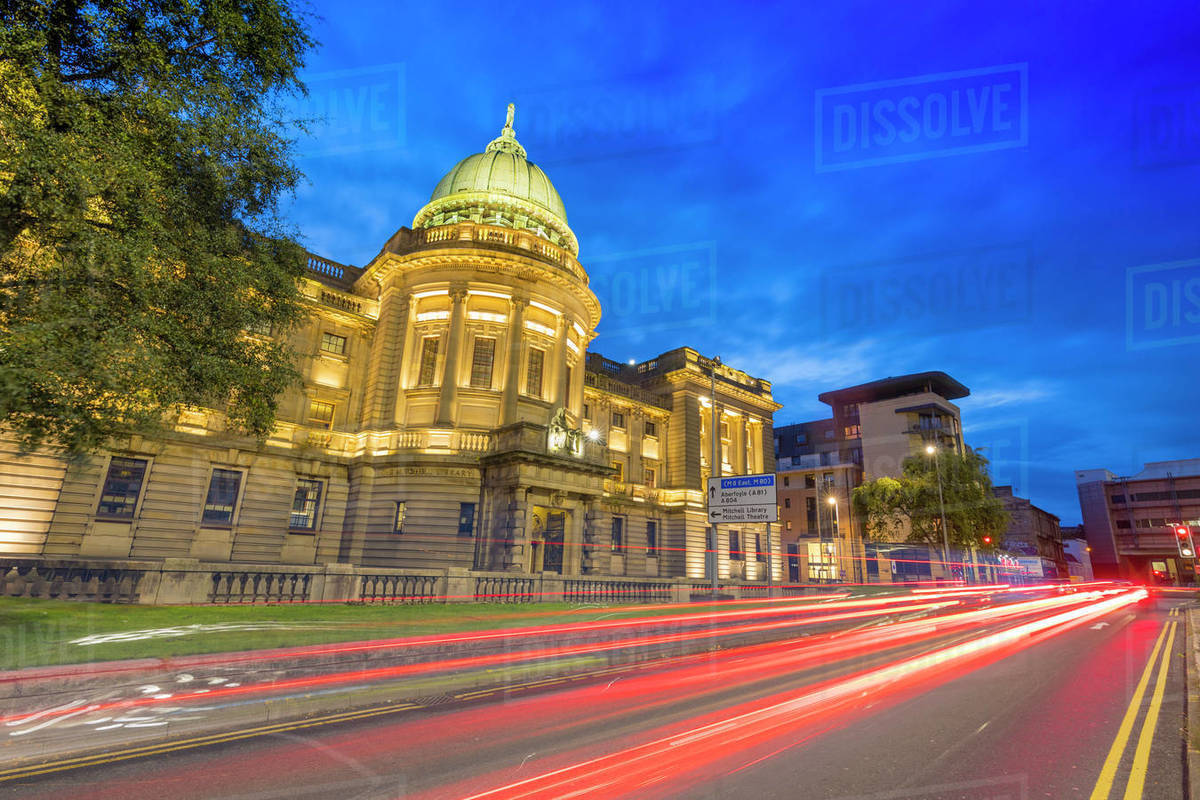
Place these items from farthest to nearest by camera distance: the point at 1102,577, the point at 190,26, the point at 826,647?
the point at 1102,577, the point at 826,647, the point at 190,26

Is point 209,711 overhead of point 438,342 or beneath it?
beneath

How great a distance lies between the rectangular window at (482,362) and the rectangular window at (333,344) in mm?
7694

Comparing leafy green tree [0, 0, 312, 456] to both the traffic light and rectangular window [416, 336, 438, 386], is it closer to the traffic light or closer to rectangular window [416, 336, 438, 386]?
rectangular window [416, 336, 438, 386]

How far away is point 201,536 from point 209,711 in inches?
883

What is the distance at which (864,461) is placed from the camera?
70.4m

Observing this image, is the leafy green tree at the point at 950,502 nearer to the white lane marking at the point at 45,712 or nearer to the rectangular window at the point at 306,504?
the rectangular window at the point at 306,504

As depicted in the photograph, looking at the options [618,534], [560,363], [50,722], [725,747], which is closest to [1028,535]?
[618,534]

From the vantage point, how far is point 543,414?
33.1 metres

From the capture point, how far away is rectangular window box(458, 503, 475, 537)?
93.6ft

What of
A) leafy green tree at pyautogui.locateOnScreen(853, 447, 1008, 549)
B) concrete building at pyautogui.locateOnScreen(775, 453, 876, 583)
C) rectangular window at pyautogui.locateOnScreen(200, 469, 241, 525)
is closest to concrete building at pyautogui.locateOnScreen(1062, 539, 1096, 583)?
concrete building at pyautogui.locateOnScreen(775, 453, 876, 583)

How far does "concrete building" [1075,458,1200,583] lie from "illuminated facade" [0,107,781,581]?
93.4 m

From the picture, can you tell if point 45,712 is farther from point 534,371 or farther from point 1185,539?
point 1185,539

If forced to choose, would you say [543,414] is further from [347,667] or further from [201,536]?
[347,667]

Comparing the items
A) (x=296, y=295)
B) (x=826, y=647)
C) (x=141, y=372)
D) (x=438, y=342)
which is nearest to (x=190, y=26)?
(x=296, y=295)
